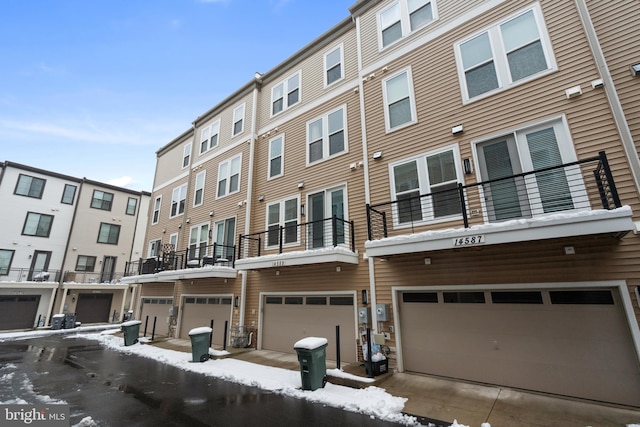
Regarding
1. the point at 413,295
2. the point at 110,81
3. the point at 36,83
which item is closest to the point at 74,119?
the point at 36,83

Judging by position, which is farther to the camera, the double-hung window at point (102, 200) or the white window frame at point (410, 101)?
the double-hung window at point (102, 200)

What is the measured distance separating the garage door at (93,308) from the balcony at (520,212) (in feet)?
92.2

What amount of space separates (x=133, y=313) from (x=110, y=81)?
14.8 metres

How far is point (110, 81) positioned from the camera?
600 inches

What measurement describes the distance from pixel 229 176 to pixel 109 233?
20.0 m

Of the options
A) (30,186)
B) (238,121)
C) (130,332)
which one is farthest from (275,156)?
(30,186)

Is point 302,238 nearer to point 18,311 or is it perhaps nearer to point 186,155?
point 186,155

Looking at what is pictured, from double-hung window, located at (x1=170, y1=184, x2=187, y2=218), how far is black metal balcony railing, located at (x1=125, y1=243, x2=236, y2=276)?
2.46 metres

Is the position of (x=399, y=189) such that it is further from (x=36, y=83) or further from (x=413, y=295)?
(x=36, y=83)

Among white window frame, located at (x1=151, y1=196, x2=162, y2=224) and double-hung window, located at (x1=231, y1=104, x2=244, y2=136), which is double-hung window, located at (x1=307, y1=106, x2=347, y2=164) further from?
white window frame, located at (x1=151, y1=196, x2=162, y2=224)

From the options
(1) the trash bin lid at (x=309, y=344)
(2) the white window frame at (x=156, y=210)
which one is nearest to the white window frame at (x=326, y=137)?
(1) the trash bin lid at (x=309, y=344)

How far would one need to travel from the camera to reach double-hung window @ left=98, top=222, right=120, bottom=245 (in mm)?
26234

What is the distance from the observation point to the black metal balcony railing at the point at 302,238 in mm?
9367

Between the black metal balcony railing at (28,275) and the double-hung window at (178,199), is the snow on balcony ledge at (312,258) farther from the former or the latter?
the black metal balcony railing at (28,275)
